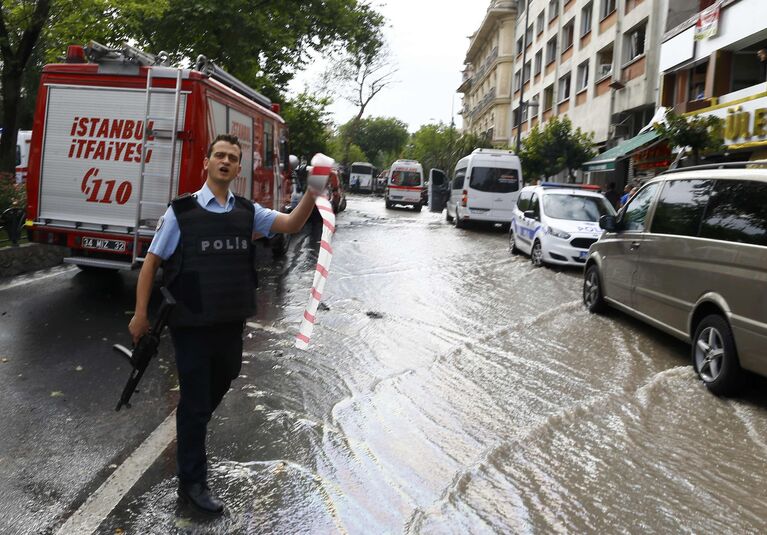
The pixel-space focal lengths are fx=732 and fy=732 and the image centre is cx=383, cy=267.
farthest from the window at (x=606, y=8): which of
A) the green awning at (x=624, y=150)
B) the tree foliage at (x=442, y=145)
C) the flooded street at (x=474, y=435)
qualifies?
the flooded street at (x=474, y=435)

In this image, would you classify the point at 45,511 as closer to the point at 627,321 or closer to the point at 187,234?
the point at 187,234

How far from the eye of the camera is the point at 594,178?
101ft

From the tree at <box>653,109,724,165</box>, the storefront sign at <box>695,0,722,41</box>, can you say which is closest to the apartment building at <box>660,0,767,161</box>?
the storefront sign at <box>695,0,722,41</box>

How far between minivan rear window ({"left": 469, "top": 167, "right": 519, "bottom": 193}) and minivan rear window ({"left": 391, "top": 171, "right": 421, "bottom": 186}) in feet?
52.7

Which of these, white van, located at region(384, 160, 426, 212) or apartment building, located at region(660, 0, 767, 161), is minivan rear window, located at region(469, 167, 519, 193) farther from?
white van, located at region(384, 160, 426, 212)

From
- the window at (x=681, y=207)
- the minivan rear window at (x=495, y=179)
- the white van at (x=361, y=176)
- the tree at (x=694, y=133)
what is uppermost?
the white van at (x=361, y=176)

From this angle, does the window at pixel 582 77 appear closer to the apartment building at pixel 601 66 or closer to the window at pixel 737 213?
the apartment building at pixel 601 66

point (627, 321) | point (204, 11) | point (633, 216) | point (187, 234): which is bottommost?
point (627, 321)

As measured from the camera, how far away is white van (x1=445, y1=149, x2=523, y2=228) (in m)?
23.2

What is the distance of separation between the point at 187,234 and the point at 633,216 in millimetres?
6109

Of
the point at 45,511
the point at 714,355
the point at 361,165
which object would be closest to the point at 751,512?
the point at 714,355

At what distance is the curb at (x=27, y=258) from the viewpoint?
1001 centimetres

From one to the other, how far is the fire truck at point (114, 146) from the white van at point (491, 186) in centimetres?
1528

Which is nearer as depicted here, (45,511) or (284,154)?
(45,511)
